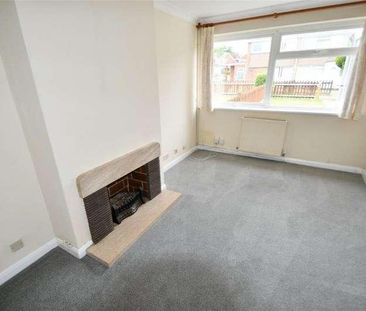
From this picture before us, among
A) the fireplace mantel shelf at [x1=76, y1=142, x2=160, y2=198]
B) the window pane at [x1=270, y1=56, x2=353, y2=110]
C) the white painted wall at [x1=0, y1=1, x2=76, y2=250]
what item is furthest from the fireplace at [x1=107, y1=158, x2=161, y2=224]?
the window pane at [x1=270, y1=56, x2=353, y2=110]

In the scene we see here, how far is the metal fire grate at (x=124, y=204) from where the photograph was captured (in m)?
2.11

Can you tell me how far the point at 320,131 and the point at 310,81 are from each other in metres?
0.80

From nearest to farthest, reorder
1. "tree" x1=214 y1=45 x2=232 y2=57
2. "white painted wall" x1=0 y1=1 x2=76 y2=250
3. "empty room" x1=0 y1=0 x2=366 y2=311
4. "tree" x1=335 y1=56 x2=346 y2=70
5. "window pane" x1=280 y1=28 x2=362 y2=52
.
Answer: "white painted wall" x1=0 y1=1 x2=76 y2=250
"empty room" x1=0 y1=0 x2=366 y2=311
"window pane" x1=280 y1=28 x2=362 y2=52
"tree" x1=335 y1=56 x2=346 y2=70
"tree" x1=214 y1=45 x2=232 y2=57

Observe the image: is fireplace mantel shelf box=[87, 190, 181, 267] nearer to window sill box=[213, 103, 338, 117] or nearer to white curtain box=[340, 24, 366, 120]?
window sill box=[213, 103, 338, 117]

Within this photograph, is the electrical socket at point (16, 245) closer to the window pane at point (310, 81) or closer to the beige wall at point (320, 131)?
the beige wall at point (320, 131)

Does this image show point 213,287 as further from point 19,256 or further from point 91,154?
point 19,256

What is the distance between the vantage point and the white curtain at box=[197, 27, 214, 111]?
3496 millimetres

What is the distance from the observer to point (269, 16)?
122 inches

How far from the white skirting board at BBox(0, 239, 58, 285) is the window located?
3.33 m

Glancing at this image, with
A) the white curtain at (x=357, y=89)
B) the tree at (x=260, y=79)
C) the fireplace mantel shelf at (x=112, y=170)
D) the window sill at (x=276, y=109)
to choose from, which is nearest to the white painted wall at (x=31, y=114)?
the fireplace mantel shelf at (x=112, y=170)

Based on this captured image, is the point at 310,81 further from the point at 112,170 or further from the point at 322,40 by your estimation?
the point at 112,170

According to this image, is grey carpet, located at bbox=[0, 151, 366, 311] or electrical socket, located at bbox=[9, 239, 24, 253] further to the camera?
electrical socket, located at bbox=[9, 239, 24, 253]

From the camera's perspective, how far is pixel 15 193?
1.59 m

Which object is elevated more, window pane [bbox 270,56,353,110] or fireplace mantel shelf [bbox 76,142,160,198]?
window pane [bbox 270,56,353,110]
